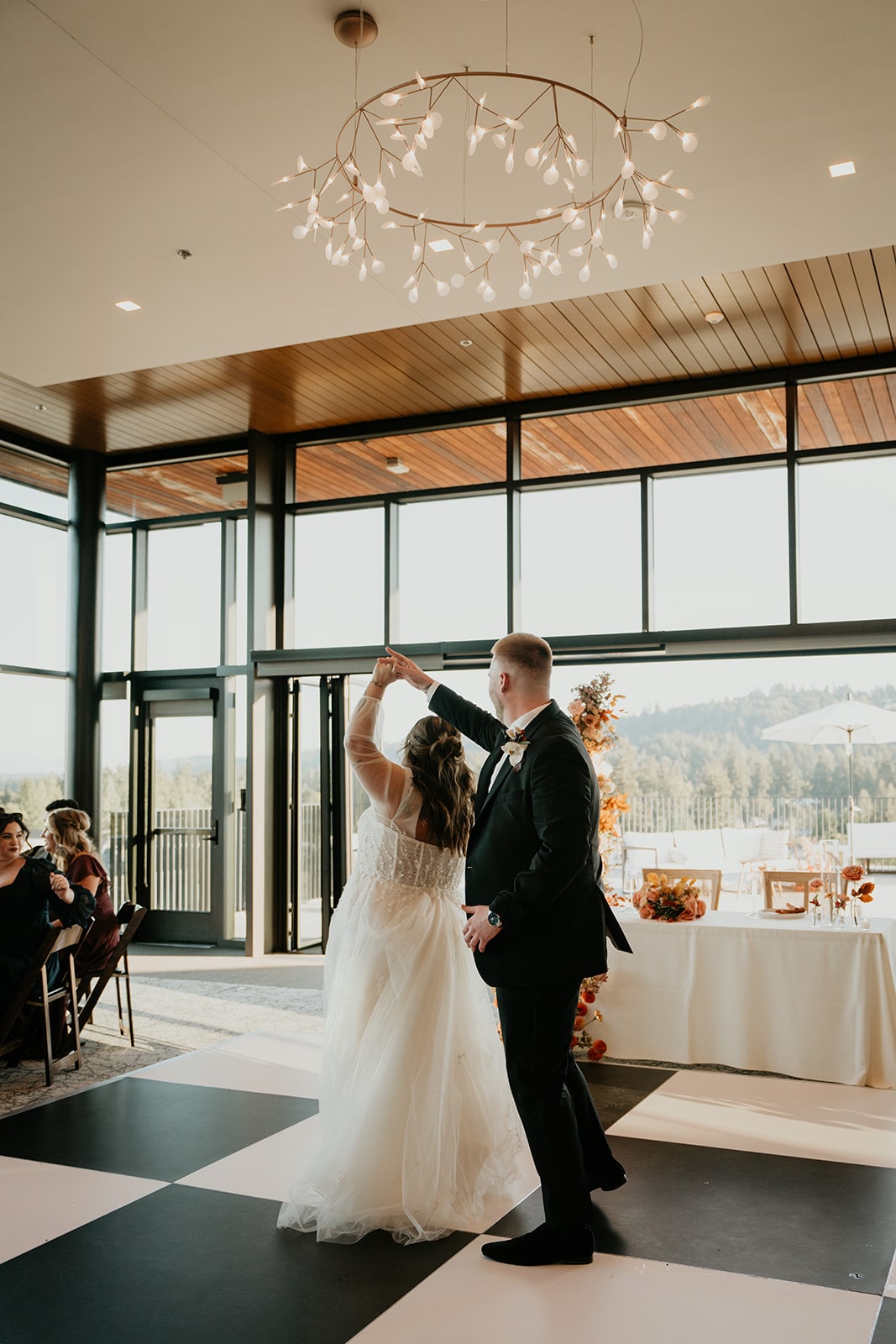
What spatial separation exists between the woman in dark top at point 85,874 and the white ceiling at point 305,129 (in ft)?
9.41

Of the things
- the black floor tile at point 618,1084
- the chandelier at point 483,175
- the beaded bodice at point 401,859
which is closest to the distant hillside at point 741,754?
the black floor tile at point 618,1084

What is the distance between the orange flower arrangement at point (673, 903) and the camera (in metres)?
5.89

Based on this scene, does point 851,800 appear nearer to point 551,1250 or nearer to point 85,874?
point 85,874

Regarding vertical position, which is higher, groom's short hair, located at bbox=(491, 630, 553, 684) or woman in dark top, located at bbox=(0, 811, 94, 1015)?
groom's short hair, located at bbox=(491, 630, 553, 684)

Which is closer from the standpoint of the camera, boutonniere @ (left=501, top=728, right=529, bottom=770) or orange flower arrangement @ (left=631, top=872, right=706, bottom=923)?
boutonniere @ (left=501, top=728, right=529, bottom=770)

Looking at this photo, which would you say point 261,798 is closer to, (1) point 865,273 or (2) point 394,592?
(2) point 394,592

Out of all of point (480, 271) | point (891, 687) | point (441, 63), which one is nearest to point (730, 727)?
point (891, 687)

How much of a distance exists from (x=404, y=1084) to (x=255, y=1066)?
2391mm

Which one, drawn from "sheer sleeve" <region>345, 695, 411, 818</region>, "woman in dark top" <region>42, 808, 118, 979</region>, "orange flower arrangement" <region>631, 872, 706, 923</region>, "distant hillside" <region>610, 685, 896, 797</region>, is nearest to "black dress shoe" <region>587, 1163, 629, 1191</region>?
"sheer sleeve" <region>345, 695, 411, 818</region>

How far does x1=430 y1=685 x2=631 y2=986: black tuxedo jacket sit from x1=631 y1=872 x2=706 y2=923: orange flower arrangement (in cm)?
241

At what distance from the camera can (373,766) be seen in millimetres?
3869

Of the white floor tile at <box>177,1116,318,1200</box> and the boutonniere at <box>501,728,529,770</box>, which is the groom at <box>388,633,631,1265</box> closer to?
the boutonniere at <box>501,728,529,770</box>

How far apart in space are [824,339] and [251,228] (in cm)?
424

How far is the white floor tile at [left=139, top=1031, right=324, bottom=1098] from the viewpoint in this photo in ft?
17.8
